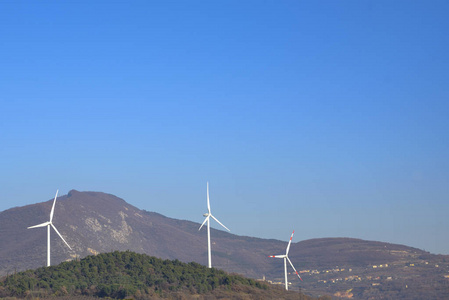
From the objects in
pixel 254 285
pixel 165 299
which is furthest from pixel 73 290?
pixel 254 285

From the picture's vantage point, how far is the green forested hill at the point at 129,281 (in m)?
120

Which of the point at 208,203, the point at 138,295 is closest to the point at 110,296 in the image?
the point at 138,295

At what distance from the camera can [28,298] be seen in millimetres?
114250

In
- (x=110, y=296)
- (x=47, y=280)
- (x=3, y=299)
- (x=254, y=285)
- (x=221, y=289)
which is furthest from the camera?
(x=254, y=285)

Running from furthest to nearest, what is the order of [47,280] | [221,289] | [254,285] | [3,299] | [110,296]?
1. [254,285]
2. [221,289]
3. [47,280]
4. [110,296]
5. [3,299]

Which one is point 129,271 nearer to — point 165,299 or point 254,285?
point 165,299

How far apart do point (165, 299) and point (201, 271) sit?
28237 millimetres

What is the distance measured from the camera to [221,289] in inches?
5423

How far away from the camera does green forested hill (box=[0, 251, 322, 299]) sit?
120 meters

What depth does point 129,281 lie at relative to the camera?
429 ft

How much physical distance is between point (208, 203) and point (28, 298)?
5566 centimetres

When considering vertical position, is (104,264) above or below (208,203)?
below

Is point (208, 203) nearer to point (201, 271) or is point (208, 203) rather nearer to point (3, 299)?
point (201, 271)

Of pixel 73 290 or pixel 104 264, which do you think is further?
pixel 104 264
